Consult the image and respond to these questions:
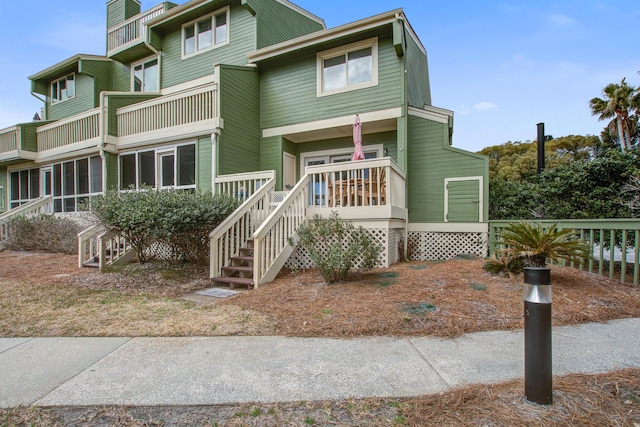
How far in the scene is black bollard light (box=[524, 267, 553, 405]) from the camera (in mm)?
1961

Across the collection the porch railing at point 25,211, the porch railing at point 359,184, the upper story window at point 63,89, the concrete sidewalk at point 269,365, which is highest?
the upper story window at point 63,89

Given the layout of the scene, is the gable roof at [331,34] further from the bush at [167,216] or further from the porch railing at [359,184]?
the bush at [167,216]

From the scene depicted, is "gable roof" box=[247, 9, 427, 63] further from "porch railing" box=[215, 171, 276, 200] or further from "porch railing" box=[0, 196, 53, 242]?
"porch railing" box=[0, 196, 53, 242]

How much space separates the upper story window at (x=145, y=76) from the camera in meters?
12.6

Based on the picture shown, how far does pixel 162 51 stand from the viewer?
11.8m

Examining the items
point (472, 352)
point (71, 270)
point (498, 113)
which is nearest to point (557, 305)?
point (472, 352)

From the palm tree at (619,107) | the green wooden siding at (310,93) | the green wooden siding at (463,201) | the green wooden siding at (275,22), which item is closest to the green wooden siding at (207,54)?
the green wooden siding at (275,22)

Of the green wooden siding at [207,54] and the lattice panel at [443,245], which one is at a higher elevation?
the green wooden siding at [207,54]

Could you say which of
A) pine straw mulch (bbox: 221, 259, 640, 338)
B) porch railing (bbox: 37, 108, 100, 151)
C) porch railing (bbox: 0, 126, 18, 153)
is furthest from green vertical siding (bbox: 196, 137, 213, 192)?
porch railing (bbox: 0, 126, 18, 153)

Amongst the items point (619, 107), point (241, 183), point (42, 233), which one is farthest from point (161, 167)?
point (619, 107)

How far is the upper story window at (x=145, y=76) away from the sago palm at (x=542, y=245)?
42.9 ft

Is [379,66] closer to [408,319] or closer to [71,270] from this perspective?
[408,319]

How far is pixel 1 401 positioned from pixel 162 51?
12757 mm

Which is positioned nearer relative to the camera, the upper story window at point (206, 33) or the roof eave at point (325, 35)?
the roof eave at point (325, 35)
